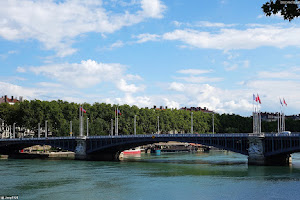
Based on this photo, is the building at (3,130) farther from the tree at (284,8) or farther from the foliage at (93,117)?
the tree at (284,8)

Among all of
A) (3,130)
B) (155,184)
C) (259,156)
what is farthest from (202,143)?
(3,130)

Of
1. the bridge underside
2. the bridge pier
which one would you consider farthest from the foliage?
the bridge pier

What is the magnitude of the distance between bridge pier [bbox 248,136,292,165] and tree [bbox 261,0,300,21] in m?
53.0

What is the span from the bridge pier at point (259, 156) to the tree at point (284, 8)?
174 feet

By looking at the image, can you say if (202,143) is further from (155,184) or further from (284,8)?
(284,8)

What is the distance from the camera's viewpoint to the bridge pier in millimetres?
69562

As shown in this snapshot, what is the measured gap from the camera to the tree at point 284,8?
18.7 m

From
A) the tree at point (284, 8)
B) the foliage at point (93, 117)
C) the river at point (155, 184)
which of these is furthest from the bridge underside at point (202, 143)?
the tree at point (284, 8)

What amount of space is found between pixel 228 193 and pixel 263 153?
29.5m

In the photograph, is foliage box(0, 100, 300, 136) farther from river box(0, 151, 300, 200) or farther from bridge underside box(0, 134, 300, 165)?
river box(0, 151, 300, 200)

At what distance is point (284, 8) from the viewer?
19.0 m

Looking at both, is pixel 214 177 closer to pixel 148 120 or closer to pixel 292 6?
pixel 292 6

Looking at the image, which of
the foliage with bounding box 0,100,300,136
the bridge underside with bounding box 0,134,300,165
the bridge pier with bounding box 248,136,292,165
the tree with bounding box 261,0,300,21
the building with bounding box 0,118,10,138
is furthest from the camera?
the building with bounding box 0,118,10,138

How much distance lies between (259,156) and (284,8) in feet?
176
